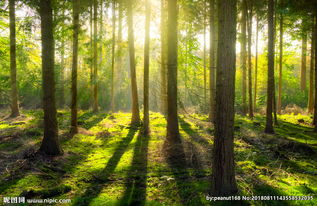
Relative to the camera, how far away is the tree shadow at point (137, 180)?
4.69 meters

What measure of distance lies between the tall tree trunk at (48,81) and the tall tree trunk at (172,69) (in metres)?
4.24

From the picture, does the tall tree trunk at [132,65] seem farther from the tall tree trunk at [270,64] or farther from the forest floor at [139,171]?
the tall tree trunk at [270,64]

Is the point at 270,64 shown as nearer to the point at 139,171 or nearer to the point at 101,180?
the point at 139,171

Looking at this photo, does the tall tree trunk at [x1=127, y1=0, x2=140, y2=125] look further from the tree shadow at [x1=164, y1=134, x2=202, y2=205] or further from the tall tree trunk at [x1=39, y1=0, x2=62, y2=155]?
the tall tree trunk at [x1=39, y1=0, x2=62, y2=155]

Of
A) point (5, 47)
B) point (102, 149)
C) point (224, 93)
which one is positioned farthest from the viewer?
point (5, 47)

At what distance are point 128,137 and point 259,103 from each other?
2033 centimetres

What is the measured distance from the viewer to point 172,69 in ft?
29.2

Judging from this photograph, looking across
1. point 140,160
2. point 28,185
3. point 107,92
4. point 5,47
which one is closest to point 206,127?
point 140,160

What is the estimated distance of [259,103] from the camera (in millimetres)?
26281

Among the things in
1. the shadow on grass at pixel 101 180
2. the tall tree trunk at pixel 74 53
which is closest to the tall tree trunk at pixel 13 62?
the tall tree trunk at pixel 74 53

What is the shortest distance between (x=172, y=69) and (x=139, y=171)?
424 centimetres

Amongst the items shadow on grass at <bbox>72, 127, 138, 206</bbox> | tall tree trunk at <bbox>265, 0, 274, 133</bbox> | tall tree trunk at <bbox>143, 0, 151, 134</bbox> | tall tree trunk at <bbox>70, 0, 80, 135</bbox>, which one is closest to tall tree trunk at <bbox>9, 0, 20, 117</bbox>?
tall tree trunk at <bbox>70, 0, 80, 135</bbox>

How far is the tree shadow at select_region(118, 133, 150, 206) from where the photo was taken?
15.4 ft

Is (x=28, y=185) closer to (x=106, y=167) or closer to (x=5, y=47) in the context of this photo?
(x=106, y=167)
